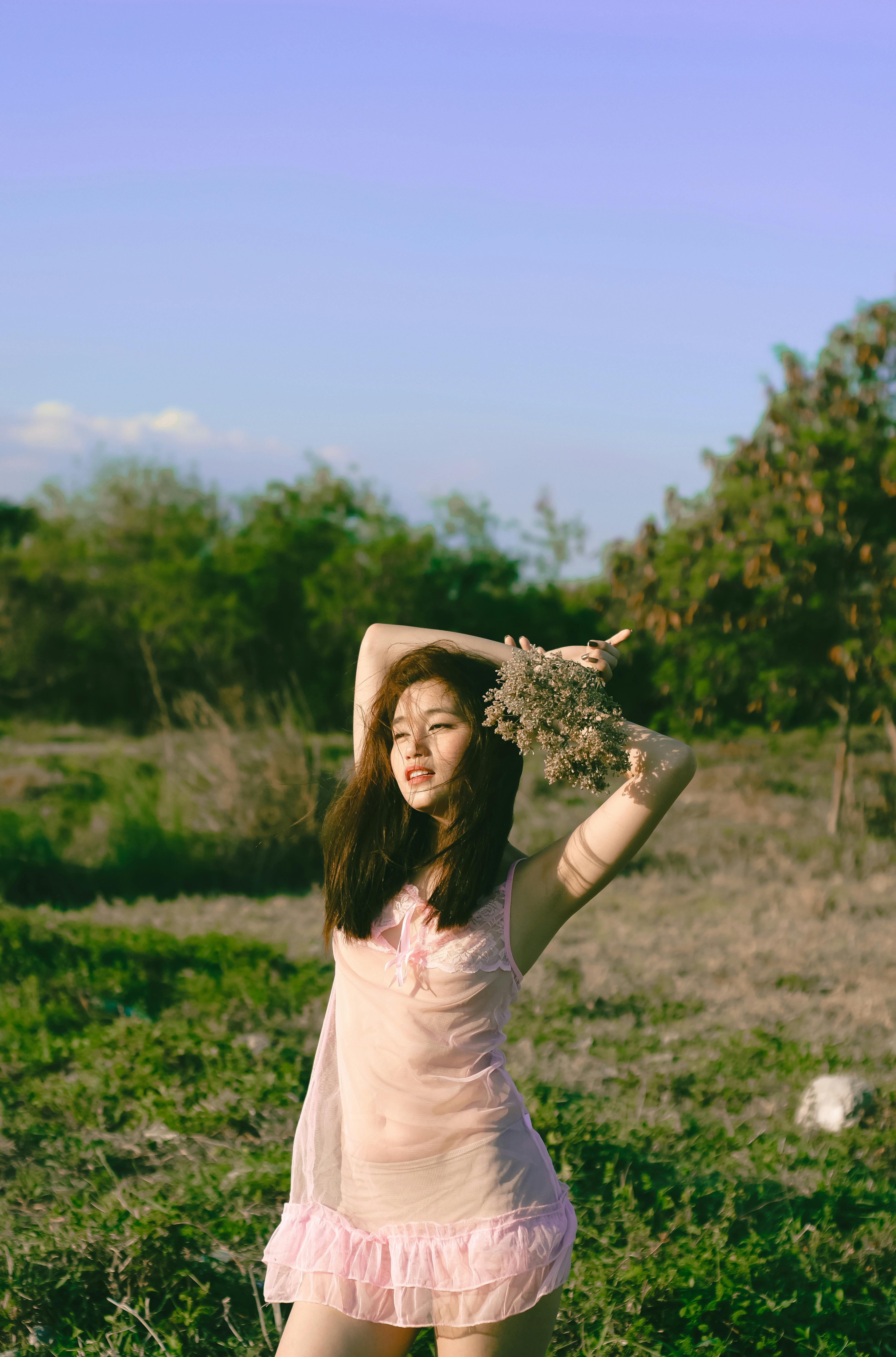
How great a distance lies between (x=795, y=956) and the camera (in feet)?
20.8

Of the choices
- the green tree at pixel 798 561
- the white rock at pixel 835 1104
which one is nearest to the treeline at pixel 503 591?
the green tree at pixel 798 561

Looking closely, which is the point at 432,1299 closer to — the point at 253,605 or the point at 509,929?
the point at 509,929

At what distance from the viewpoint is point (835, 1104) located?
4.07m

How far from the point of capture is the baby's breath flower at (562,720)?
6.13 ft

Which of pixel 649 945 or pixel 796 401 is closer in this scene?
pixel 649 945

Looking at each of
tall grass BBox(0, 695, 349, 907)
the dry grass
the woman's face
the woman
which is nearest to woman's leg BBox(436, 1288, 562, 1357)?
the woman

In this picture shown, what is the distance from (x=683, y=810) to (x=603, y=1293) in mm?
8965

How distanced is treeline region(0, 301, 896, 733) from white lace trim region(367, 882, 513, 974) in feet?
2.43

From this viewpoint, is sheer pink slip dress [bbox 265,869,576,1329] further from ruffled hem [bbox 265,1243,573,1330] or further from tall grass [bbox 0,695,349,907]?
tall grass [bbox 0,695,349,907]

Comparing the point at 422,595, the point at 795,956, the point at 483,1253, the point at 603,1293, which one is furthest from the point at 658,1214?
the point at 422,595

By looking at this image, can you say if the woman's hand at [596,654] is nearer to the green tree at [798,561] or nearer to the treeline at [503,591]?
the treeline at [503,591]

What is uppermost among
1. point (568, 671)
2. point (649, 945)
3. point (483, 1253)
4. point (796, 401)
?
point (796, 401)

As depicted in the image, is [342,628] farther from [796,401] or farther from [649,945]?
[649,945]

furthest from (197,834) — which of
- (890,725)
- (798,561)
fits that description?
(890,725)
